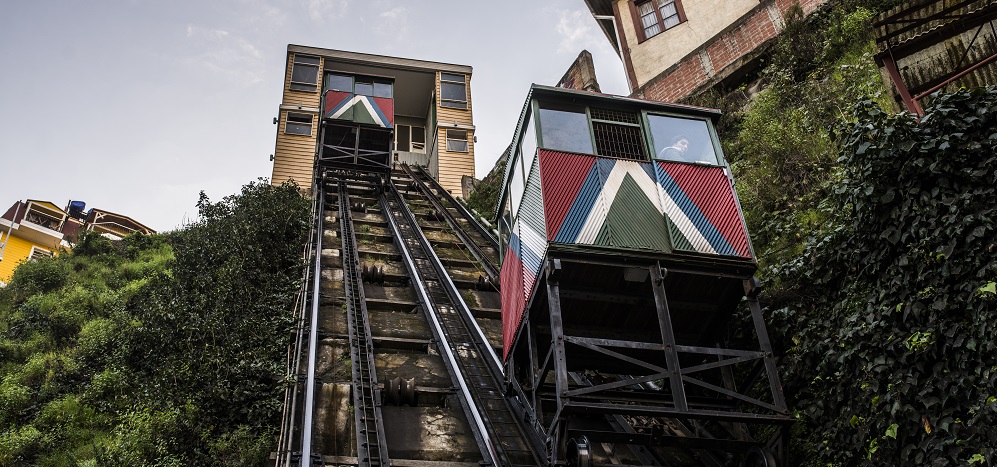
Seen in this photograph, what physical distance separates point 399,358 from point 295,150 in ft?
54.9

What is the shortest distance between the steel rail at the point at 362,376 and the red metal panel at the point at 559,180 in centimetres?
252

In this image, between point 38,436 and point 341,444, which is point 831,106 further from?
point 38,436

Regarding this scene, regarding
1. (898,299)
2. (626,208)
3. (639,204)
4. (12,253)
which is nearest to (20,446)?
(626,208)

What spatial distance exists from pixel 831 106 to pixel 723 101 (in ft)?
12.4

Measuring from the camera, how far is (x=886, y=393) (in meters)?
5.69

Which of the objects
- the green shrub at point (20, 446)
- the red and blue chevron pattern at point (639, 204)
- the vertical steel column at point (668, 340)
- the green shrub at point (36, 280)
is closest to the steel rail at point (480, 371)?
the vertical steel column at point (668, 340)

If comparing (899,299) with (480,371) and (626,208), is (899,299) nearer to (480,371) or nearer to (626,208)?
(626,208)

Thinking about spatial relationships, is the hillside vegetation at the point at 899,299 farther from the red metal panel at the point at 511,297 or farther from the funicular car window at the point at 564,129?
the red metal panel at the point at 511,297

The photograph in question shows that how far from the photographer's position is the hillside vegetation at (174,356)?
8750 mm

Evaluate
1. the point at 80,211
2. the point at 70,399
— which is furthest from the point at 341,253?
the point at 80,211

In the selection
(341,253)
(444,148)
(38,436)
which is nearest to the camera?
(38,436)

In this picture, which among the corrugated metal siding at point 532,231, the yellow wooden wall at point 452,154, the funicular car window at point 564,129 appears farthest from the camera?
the yellow wooden wall at point 452,154

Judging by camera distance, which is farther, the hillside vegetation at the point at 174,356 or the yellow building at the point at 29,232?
the yellow building at the point at 29,232

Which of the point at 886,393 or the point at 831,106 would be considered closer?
the point at 886,393
